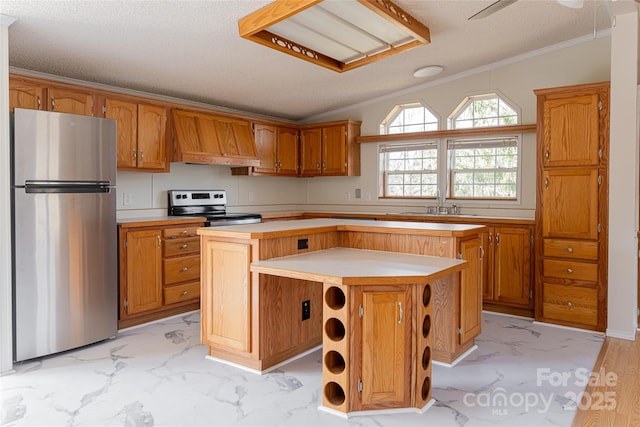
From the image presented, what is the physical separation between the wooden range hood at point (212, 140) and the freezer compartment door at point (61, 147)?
1085mm

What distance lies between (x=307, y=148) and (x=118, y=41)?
305cm

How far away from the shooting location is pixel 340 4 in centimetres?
311

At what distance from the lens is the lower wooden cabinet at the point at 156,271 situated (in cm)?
389

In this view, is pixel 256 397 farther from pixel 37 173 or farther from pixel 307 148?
pixel 307 148

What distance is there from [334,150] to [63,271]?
11.6ft

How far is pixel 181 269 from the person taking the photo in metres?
4.34

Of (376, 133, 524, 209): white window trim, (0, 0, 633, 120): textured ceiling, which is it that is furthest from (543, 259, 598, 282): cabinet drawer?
(0, 0, 633, 120): textured ceiling

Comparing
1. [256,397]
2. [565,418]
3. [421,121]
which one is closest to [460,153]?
[421,121]

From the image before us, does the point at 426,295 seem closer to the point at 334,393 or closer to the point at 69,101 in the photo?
the point at 334,393

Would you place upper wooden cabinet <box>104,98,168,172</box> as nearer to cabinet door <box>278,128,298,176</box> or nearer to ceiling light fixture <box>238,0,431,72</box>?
ceiling light fixture <box>238,0,431,72</box>

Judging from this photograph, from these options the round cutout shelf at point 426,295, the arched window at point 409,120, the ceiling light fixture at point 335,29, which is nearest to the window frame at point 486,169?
the arched window at point 409,120

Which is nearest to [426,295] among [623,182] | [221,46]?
[623,182]

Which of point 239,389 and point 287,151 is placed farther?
point 287,151

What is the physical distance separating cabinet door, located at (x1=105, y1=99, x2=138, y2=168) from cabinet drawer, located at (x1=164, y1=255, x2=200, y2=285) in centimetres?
97
